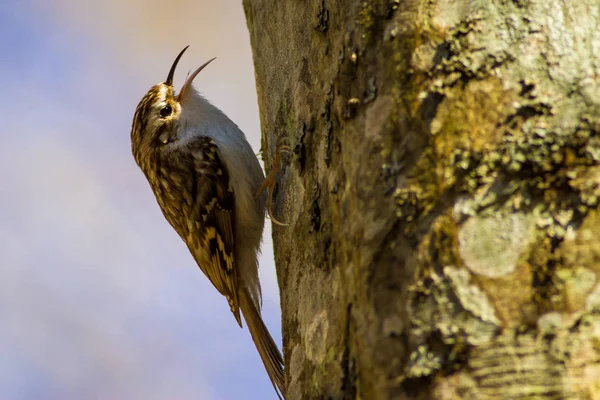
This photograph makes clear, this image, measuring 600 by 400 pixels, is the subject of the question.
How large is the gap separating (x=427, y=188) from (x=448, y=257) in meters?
0.12

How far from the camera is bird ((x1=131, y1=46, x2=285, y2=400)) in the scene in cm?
271

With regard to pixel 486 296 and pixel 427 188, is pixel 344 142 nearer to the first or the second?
pixel 427 188

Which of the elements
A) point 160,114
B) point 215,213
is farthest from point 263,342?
point 160,114

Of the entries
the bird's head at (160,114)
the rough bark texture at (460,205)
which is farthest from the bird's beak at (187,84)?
the rough bark texture at (460,205)

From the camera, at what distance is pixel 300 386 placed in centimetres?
142

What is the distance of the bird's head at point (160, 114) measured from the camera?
9.78 ft

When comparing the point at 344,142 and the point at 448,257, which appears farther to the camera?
the point at 344,142

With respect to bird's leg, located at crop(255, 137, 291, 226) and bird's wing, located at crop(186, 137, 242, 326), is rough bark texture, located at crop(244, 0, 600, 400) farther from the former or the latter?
bird's wing, located at crop(186, 137, 242, 326)

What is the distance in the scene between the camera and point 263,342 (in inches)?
105

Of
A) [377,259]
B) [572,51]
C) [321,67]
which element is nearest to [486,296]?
[377,259]

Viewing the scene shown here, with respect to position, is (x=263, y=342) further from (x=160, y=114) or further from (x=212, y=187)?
(x=160, y=114)

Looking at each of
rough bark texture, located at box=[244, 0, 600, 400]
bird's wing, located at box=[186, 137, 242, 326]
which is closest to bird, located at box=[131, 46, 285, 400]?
bird's wing, located at box=[186, 137, 242, 326]

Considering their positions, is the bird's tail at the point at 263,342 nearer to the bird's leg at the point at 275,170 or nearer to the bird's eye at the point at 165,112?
the bird's leg at the point at 275,170

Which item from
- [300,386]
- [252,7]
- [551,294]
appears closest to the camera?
[551,294]
